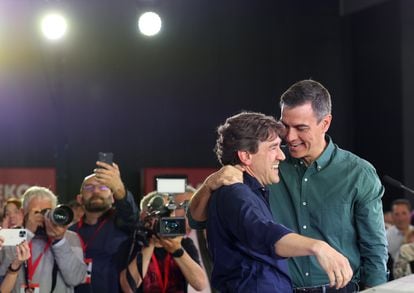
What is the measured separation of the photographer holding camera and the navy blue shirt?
1.85 meters

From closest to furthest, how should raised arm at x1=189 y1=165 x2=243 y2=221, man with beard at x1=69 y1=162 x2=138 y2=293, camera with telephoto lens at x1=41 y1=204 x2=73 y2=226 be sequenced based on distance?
raised arm at x1=189 y1=165 x2=243 y2=221, camera with telephoto lens at x1=41 y1=204 x2=73 y2=226, man with beard at x1=69 y1=162 x2=138 y2=293

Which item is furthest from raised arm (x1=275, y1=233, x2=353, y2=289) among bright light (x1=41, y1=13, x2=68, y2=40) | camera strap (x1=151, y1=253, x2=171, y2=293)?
bright light (x1=41, y1=13, x2=68, y2=40)

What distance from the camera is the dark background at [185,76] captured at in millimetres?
7082

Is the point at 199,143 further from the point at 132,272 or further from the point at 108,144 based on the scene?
the point at 132,272

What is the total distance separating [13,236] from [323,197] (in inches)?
65.3

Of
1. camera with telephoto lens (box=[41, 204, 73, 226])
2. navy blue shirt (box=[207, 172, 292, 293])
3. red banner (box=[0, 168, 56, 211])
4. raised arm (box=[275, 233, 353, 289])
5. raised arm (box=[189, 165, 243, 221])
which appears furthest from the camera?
red banner (box=[0, 168, 56, 211])

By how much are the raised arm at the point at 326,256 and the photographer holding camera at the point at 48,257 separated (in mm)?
2186

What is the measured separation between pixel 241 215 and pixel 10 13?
5512 millimetres

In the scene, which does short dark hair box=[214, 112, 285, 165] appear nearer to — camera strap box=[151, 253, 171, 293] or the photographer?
the photographer

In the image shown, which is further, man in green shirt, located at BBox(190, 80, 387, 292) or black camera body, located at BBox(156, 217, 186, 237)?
black camera body, located at BBox(156, 217, 186, 237)

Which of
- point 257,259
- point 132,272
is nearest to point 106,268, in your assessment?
point 132,272

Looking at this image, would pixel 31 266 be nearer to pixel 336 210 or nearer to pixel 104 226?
pixel 104 226

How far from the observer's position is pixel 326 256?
5.89ft

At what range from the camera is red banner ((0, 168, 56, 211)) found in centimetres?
678
